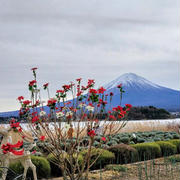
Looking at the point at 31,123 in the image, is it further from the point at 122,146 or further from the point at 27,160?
the point at 122,146

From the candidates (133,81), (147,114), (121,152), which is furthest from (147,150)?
(133,81)

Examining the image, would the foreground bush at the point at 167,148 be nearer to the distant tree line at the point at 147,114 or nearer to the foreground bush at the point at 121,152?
the foreground bush at the point at 121,152

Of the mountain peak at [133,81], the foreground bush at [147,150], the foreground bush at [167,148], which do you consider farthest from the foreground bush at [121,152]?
the mountain peak at [133,81]

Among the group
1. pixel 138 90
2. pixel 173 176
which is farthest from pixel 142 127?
pixel 138 90

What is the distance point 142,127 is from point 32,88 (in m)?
9.19

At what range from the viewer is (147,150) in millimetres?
7645

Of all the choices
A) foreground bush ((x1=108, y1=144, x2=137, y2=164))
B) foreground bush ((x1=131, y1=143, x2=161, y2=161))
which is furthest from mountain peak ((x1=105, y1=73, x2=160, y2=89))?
foreground bush ((x1=108, y1=144, x2=137, y2=164))

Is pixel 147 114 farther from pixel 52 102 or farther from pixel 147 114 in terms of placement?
pixel 52 102

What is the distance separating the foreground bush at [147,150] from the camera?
297 inches

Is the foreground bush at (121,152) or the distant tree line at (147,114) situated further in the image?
the distant tree line at (147,114)

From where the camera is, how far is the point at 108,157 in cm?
661

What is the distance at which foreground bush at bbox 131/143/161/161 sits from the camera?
7547 mm

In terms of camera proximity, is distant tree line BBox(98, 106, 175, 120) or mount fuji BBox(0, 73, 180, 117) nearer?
distant tree line BBox(98, 106, 175, 120)

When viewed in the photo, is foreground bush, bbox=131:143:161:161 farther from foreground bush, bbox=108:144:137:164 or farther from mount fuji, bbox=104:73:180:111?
mount fuji, bbox=104:73:180:111
